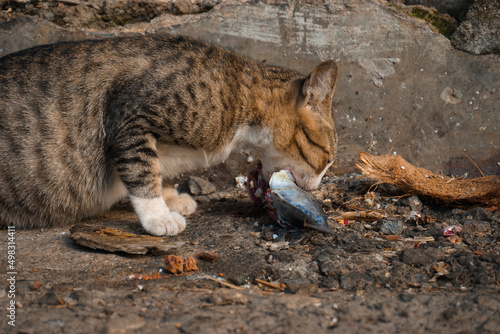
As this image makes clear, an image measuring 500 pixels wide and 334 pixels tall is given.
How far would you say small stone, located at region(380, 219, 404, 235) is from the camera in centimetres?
291

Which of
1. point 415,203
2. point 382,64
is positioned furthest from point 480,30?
point 415,203

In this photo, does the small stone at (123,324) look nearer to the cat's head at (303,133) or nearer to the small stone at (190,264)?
the small stone at (190,264)

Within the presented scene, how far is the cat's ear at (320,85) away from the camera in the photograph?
2.92 meters

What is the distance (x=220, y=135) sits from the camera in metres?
3.05

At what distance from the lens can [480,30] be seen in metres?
3.84

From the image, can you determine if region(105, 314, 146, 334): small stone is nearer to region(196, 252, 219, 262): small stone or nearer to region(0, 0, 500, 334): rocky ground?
A: region(0, 0, 500, 334): rocky ground

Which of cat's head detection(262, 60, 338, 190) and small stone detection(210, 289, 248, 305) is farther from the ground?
cat's head detection(262, 60, 338, 190)

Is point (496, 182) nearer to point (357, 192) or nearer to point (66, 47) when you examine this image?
point (357, 192)

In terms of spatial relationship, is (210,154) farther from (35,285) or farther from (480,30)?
(480,30)

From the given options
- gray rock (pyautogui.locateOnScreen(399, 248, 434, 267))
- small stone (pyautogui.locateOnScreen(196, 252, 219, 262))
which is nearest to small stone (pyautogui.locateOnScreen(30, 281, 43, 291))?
small stone (pyautogui.locateOnScreen(196, 252, 219, 262))

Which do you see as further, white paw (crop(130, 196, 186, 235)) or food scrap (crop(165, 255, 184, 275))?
white paw (crop(130, 196, 186, 235))

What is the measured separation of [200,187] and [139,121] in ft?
4.02

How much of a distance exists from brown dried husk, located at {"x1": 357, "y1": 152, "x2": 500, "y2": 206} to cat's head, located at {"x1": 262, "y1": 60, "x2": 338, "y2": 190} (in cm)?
39

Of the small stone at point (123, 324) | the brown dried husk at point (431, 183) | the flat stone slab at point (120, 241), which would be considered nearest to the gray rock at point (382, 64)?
the brown dried husk at point (431, 183)
